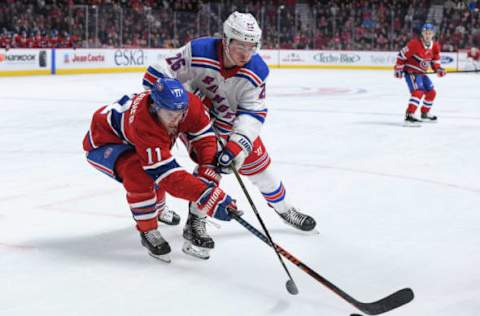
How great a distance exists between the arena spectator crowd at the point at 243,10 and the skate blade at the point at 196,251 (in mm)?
13025

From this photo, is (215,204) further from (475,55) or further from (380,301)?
(475,55)

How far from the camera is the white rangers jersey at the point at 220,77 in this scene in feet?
9.75

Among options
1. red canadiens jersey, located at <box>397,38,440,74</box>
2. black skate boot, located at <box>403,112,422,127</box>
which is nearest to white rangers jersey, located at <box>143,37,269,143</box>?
black skate boot, located at <box>403,112,422,127</box>

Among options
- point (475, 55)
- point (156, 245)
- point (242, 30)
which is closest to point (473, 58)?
point (475, 55)

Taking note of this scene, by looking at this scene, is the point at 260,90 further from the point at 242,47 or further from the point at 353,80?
the point at 353,80

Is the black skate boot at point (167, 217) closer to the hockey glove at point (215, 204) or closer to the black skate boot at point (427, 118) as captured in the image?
the hockey glove at point (215, 204)

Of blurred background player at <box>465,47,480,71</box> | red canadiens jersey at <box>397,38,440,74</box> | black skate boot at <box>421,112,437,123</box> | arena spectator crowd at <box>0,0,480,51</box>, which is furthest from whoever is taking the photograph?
blurred background player at <box>465,47,480,71</box>

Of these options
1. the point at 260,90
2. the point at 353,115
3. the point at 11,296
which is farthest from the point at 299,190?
the point at 353,115

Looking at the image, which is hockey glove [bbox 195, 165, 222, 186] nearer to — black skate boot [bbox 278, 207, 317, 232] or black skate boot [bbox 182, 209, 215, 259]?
black skate boot [bbox 182, 209, 215, 259]

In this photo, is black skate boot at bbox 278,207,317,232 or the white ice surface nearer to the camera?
the white ice surface

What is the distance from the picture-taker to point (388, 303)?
2.24 m

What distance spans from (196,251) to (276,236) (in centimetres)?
50

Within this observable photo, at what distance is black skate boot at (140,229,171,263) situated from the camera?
9.12ft

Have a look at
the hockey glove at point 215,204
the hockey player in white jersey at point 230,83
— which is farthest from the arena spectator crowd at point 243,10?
the hockey glove at point 215,204
